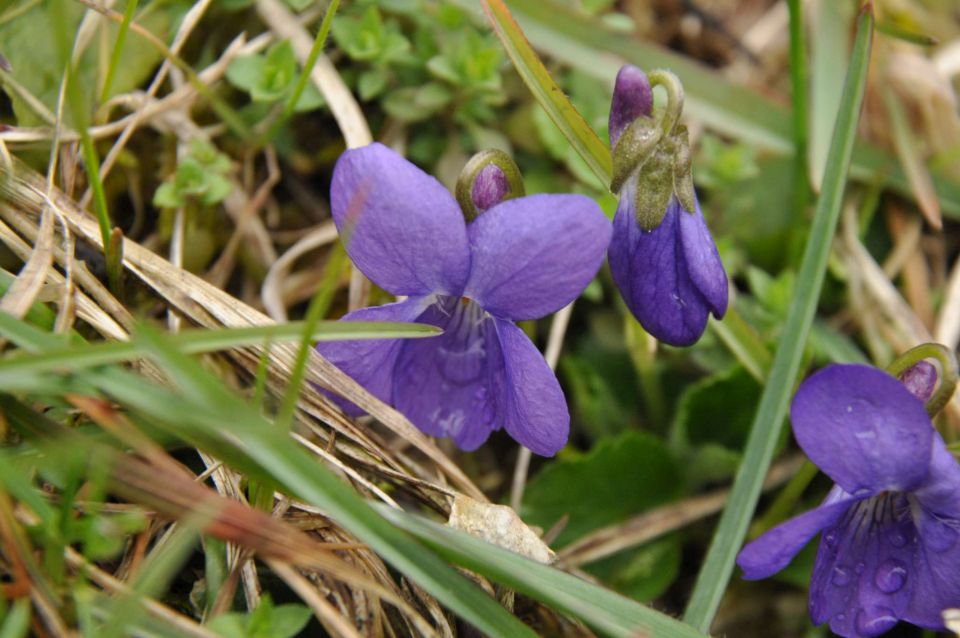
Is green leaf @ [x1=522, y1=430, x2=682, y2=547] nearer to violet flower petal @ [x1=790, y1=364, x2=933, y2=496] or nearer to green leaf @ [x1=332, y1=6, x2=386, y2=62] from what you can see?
violet flower petal @ [x1=790, y1=364, x2=933, y2=496]

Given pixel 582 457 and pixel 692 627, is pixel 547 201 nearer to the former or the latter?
pixel 692 627

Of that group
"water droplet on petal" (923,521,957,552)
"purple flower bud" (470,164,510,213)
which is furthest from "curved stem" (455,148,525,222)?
"water droplet on petal" (923,521,957,552)

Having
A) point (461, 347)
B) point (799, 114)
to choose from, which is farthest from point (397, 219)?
point (799, 114)

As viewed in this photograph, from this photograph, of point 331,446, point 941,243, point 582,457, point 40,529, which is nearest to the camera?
point 40,529

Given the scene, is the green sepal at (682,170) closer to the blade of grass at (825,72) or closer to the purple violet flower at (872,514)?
the purple violet flower at (872,514)

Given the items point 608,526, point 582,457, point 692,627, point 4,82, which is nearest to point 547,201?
point 692,627
